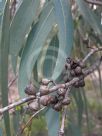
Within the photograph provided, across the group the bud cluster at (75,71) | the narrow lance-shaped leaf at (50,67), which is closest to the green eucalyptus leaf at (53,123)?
the narrow lance-shaped leaf at (50,67)

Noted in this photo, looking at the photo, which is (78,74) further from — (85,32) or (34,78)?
(85,32)

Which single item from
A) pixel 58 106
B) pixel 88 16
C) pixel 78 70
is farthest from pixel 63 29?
pixel 58 106

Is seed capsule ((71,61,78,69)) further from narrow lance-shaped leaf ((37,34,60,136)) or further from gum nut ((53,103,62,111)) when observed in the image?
narrow lance-shaped leaf ((37,34,60,136))

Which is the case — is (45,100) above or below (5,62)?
below

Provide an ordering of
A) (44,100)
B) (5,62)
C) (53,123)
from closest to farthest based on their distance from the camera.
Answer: (44,100), (5,62), (53,123)

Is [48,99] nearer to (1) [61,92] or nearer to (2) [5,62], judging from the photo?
(1) [61,92]

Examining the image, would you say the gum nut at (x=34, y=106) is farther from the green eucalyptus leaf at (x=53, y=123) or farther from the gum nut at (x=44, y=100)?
the green eucalyptus leaf at (x=53, y=123)

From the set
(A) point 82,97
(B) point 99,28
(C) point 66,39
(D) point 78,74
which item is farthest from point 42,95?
(A) point 82,97
